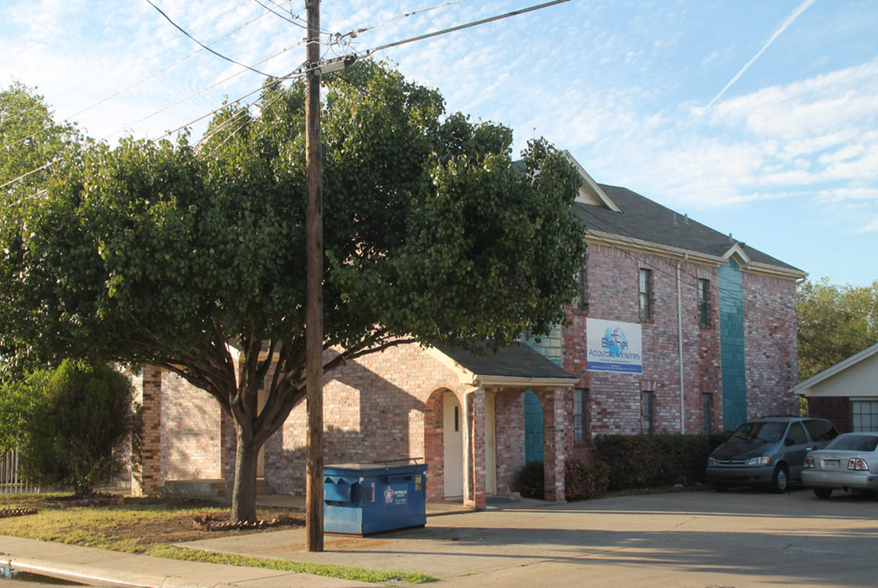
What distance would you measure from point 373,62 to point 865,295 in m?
48.9

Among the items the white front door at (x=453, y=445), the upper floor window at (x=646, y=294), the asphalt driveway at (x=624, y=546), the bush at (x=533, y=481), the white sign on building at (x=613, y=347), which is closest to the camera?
the asphalt driveway at (x=624, y=546)

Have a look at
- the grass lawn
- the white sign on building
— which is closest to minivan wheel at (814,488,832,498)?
the white sign on building

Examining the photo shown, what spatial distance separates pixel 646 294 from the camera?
78.1 feet

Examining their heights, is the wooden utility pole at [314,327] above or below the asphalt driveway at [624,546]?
above

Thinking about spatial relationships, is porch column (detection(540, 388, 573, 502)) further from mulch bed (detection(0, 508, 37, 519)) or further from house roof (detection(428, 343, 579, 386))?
mulch bed (detection(0, 508, 37, 519))

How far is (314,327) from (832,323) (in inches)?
1871

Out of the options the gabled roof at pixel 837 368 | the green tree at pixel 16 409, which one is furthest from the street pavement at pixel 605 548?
the green tree at pixel 16 409

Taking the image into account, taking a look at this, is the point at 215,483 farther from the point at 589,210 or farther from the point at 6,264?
the point at 589,210

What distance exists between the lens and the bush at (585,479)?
18578 mm

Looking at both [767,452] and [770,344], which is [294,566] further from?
[770,344]

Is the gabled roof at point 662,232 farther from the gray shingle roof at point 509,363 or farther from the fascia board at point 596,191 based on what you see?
the gray shingle roof at point 509,363

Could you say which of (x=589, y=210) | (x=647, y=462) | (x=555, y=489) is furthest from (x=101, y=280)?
(x=589, y=210)

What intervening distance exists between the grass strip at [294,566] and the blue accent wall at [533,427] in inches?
382

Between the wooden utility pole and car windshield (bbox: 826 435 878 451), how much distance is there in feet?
44.3
